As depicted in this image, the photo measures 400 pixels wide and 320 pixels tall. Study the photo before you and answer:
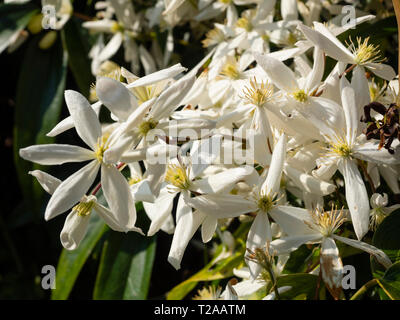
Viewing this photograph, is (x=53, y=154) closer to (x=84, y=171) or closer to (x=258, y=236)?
(x=84, y=171)

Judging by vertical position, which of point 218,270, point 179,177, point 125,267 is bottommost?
point 125,267

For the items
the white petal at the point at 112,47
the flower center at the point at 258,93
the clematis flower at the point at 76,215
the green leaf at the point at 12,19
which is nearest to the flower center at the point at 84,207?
the clematis flower at the point at 76,215

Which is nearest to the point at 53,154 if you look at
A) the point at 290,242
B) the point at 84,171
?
the point at 84,171

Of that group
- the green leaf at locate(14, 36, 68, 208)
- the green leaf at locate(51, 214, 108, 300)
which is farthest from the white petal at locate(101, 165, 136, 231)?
the green leaf at locate(14, 36, 68, 208)

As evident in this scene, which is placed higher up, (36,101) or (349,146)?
(349,146)

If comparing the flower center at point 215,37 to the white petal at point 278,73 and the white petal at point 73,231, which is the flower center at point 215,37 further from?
the white petal at point 73,231
